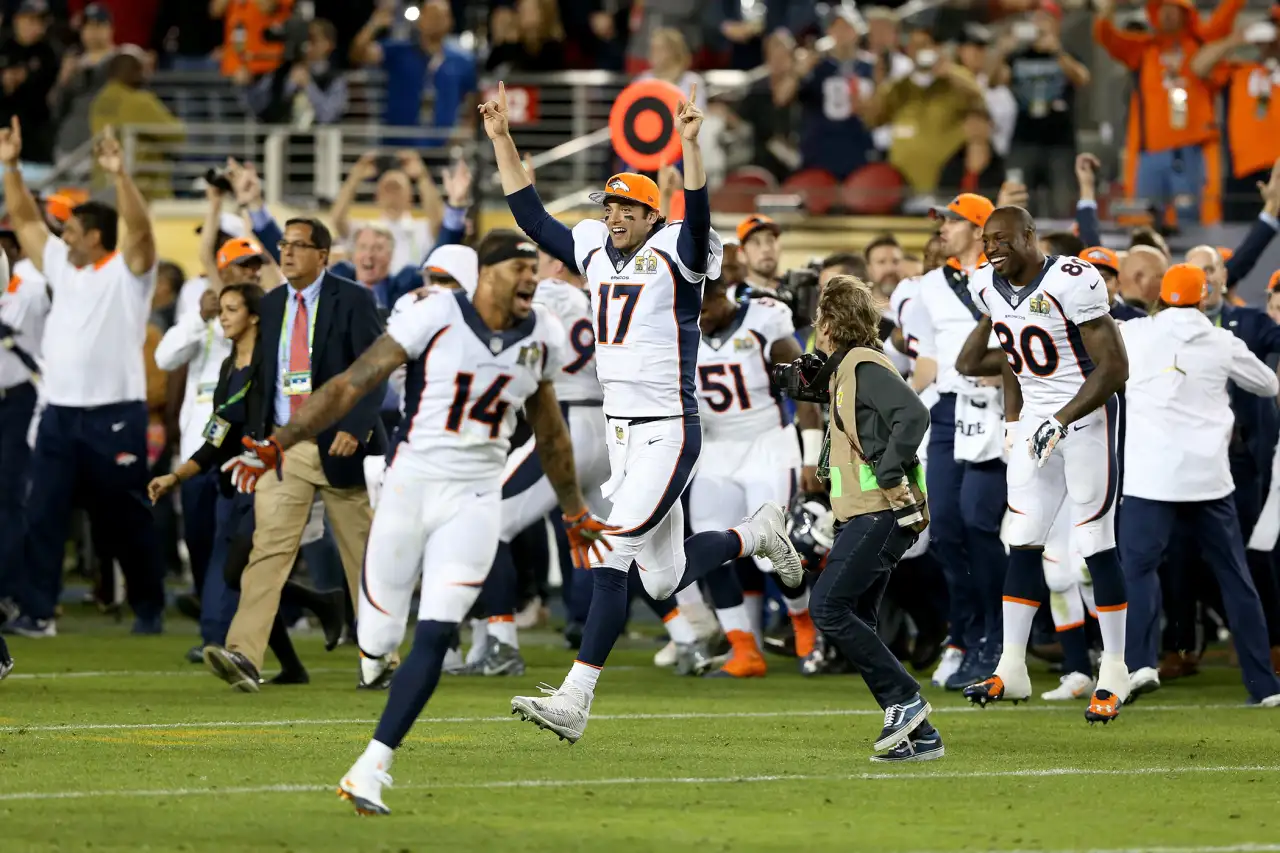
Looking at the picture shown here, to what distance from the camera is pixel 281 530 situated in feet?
37.4

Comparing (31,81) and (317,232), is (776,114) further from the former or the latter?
(317,232)

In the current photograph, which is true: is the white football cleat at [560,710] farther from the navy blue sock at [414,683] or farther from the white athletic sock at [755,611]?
the white athletic sock at [755,611]

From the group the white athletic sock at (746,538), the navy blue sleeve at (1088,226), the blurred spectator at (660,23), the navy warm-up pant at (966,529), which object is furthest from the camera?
the blurred spectator at (660,23)

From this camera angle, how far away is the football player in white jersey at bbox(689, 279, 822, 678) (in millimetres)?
12531

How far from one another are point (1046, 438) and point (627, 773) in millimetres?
2663

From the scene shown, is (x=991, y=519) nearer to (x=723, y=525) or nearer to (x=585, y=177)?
(x=723, y=525)

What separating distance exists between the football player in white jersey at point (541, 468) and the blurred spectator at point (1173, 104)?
582 centimetres

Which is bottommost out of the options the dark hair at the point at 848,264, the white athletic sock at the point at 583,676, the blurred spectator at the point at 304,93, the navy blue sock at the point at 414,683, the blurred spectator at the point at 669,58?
the white athletic sock at the point at 583,676

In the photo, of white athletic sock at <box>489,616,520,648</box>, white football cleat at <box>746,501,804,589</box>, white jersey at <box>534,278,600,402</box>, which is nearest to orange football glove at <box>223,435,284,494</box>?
white football cleat at <box>746,501,804,589</box>

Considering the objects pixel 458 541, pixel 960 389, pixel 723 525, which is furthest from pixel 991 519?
pixel 458 541

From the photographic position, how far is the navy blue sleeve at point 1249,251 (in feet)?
43.2

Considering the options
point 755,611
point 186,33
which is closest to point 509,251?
point 755,611

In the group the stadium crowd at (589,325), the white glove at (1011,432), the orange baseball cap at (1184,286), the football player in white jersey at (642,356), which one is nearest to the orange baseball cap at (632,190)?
the football player in white jersey at (642,356)

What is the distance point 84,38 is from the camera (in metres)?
21.7
